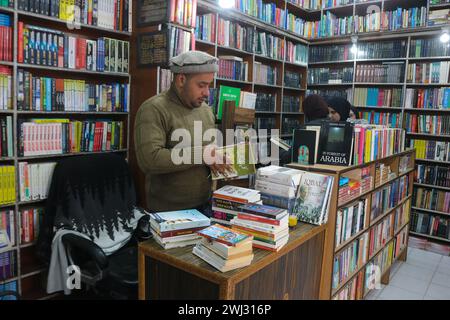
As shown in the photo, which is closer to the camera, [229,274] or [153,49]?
[229,274]

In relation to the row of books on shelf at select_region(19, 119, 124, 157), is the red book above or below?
below

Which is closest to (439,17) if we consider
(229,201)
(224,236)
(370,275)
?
(370,275)

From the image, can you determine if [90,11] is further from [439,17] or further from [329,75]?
[439,17]

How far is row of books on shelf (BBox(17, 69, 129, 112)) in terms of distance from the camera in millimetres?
2488

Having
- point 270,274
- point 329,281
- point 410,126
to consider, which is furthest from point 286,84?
point 270,274

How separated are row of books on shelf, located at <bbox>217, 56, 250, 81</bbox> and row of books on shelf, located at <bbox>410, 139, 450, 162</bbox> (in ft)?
7.49

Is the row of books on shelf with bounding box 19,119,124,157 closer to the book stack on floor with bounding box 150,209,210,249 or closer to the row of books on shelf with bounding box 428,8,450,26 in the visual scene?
the book stack on floor with bounding box 150,209,210,249

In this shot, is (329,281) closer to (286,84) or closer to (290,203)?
(290,203)

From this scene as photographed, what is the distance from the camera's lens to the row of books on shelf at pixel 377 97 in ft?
15.3

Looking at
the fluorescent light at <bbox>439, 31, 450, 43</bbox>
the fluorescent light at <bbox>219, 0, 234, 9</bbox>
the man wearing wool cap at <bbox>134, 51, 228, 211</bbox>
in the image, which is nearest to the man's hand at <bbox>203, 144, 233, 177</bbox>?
the man wearing wool cap at <bbox>134, 51, 228, 211</bbox>

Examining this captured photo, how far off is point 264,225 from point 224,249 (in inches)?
10.8

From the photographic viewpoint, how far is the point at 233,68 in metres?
4.07

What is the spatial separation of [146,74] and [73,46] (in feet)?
1.82

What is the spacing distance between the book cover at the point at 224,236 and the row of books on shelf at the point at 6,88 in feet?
5.80
